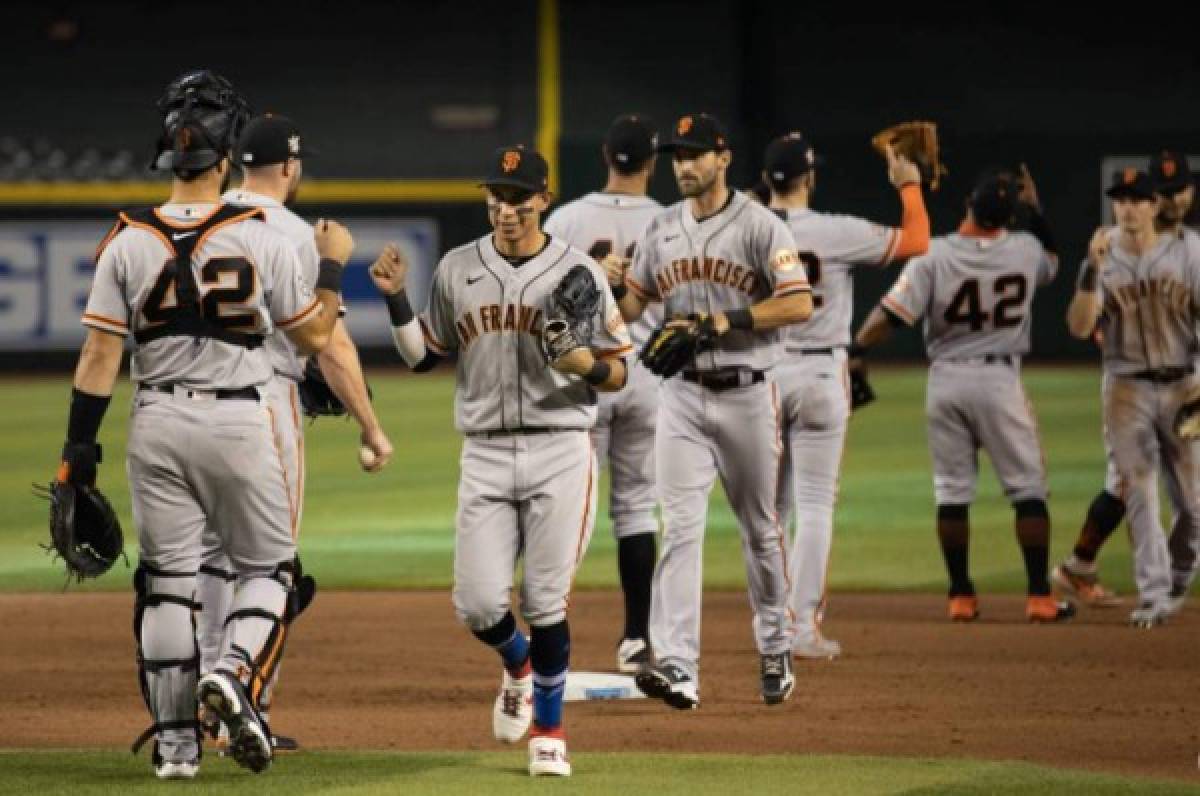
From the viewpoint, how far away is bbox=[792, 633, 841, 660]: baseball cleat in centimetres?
984

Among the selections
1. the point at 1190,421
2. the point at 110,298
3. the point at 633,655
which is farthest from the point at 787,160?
the point at 110,298

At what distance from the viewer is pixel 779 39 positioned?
3444cm

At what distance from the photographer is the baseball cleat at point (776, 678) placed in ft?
28.5

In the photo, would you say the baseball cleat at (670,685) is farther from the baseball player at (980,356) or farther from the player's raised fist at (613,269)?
the baseball player at (980,356)

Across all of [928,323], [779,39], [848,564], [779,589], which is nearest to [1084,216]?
[779,39]

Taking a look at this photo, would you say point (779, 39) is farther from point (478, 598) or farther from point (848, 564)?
point (478, 598)

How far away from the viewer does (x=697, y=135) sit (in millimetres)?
8562

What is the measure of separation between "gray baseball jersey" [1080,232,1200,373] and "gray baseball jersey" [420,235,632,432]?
4.16 metres

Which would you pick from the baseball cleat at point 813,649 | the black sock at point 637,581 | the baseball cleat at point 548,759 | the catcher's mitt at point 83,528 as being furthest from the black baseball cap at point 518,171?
the baseball cleat at point 813,649

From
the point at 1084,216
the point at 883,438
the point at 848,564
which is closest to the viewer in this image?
the point at 848,564

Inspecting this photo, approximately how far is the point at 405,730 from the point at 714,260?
2.09 m

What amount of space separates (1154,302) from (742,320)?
318 cm

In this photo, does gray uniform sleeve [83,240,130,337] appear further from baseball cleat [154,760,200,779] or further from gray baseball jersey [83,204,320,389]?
baseball cleat [154,760,200,779]

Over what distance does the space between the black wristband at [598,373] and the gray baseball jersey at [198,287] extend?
3.34 ft
